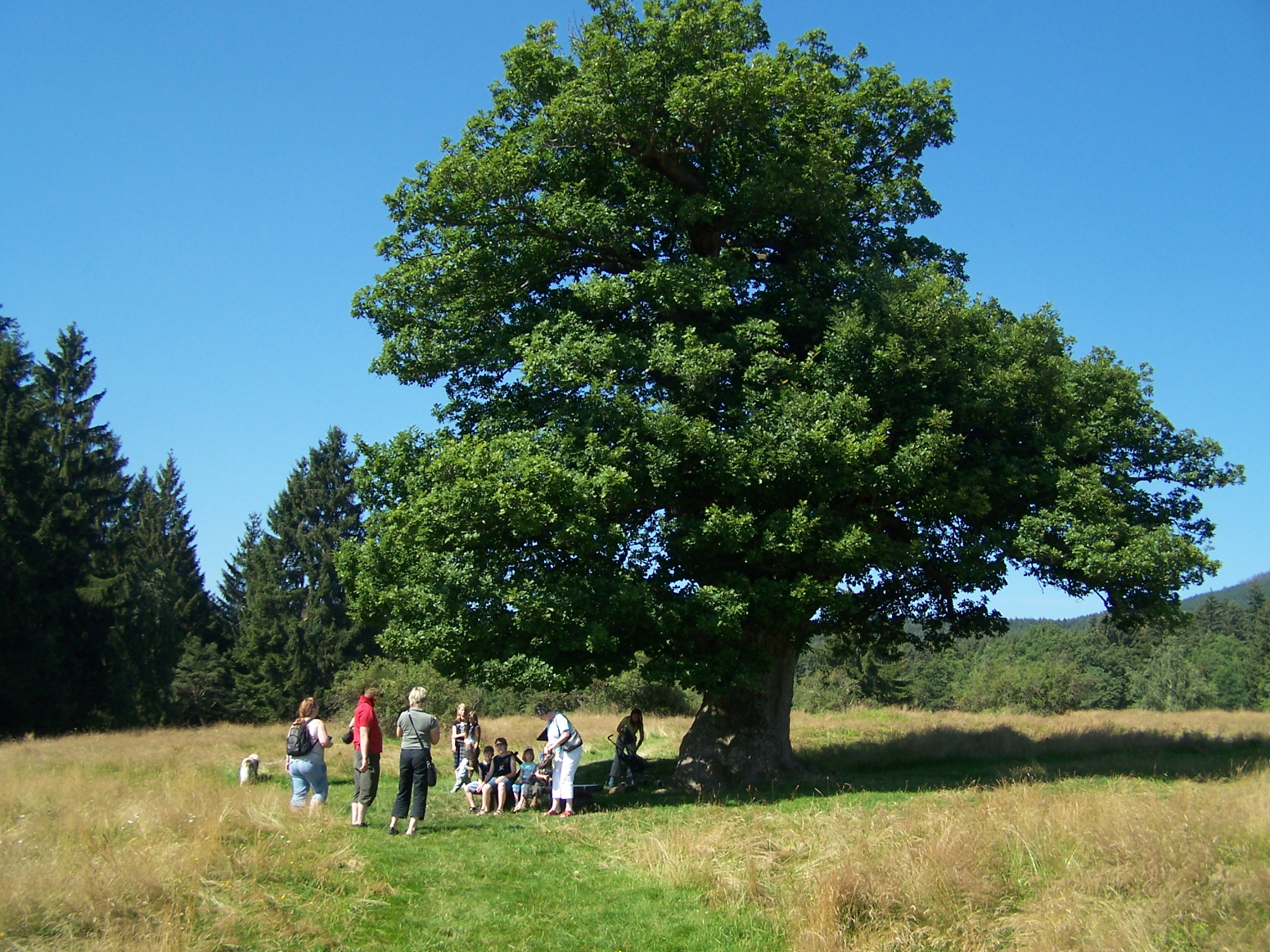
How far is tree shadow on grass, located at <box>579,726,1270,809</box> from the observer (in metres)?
15.3

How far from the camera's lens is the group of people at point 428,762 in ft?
36.1

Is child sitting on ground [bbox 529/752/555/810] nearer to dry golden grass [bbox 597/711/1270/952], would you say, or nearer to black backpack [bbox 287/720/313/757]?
dry golden grass [bbox 597/711/1270/952]

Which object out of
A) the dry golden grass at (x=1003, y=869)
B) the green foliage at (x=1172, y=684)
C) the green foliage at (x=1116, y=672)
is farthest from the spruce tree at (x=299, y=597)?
the green foliage at (x=1172, y=684)

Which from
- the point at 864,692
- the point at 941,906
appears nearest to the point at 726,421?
the point at 941,906

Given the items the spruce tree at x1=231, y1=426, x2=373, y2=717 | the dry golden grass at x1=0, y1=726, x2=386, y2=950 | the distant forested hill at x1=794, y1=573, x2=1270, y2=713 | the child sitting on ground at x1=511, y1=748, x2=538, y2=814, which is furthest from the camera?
the distant forested hill at x1=794, y1=573, x2=1270, y2=713

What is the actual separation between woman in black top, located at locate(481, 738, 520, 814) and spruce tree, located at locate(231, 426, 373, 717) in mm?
38914

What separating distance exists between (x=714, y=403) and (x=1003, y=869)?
9557 millimetres

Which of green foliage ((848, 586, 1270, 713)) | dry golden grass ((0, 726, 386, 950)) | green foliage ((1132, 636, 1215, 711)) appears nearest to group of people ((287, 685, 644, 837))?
dry golden grass ((0, 726, 386, 950))

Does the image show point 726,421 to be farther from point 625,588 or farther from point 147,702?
point 147,702

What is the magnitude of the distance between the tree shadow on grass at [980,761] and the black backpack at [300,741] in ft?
17.5

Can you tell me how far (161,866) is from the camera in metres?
7.00

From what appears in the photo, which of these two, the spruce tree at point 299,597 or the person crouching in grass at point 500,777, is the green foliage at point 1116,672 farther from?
the person crouching in grass at point 500,777

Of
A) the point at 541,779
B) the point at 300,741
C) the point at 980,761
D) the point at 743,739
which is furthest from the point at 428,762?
the point at 980,761

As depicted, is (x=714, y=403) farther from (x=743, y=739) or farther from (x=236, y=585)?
(x=236, y=585)
